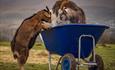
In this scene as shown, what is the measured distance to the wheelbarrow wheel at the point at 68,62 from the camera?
345cm

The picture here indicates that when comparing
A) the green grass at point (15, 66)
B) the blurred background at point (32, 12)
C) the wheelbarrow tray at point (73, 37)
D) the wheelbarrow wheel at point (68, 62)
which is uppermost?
the blurred background at point (32, 12)

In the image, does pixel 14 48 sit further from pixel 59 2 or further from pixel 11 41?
pixel 59 2

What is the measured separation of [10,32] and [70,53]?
1315 mm

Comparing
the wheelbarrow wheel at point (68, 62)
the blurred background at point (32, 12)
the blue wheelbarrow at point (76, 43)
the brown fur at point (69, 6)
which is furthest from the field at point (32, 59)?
the wheelbarrow wheel at point (68, 62)

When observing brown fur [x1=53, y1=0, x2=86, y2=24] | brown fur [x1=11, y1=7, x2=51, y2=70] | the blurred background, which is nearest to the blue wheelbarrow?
brown fur [x1=11, y1=7, x2=51, y2=70]

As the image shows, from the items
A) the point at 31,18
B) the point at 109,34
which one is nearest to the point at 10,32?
the point at 31,18

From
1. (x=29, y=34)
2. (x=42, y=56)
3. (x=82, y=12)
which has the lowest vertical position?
(x=42, y=56)

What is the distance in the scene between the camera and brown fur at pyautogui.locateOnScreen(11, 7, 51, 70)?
4281 mm

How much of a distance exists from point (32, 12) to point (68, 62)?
54.4 inches

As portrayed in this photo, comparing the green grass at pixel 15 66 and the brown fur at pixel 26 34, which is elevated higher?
the brown fur at pixel 26 34

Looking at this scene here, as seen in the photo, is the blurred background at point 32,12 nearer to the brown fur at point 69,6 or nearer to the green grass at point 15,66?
the brown fur at point 69,6

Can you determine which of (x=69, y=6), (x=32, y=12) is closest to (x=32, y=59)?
(x=32, y=12)

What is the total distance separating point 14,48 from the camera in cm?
443

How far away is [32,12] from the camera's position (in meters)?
4.61
